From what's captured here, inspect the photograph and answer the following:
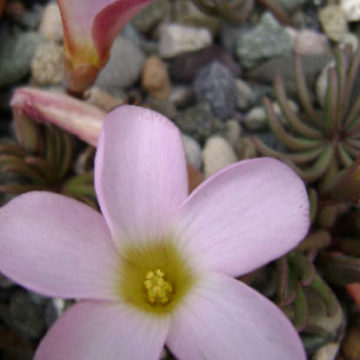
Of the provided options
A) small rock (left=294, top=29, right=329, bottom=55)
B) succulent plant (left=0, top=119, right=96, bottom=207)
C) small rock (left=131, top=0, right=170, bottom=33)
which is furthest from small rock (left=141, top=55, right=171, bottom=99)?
small rock (left=294, top=29, right=329, bottom=55)

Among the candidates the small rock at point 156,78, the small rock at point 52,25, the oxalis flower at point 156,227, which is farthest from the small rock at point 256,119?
the oxalis flower at point 156,227

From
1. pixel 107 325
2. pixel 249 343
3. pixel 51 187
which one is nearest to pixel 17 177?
pixel 51 187

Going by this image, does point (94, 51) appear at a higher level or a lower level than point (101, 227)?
higher

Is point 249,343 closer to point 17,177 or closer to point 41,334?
point 41,334

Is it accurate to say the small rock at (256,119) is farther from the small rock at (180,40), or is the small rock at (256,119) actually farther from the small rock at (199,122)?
the small rock at (180,40)

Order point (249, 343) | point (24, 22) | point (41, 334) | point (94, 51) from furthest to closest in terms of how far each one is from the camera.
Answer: point (24, 22) < point (41, 334) < point (94, 51) < point (249, 343)

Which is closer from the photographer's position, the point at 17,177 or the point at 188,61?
the point at 17,177
